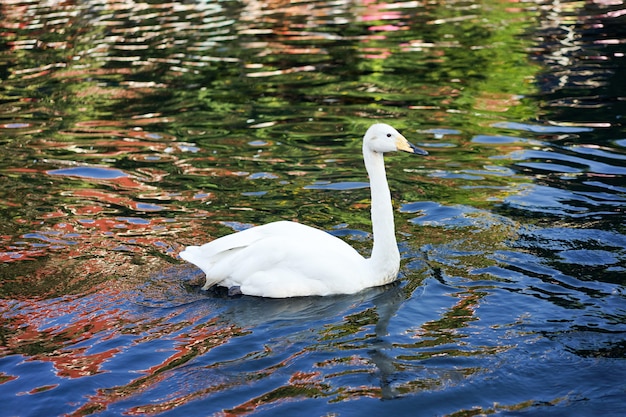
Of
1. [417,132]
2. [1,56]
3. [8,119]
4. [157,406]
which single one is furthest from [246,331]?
[1,56]

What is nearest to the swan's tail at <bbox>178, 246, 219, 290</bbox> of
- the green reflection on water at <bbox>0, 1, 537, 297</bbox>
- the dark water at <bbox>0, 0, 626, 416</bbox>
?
the dark water at <bbox>0, 0, 626, 416</bbox>

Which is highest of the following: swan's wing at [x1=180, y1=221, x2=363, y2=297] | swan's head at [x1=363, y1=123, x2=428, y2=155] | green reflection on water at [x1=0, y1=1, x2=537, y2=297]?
swan's head at [x1=363, y1=123, x2=428, y2=155]

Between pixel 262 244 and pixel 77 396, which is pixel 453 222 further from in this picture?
pixel 77 396

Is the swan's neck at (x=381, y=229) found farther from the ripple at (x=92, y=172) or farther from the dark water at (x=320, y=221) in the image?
the ripple at (x=92, y=172)

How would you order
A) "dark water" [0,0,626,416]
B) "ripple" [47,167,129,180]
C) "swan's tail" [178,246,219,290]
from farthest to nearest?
"ripple" [47,167,129,180] < "swan's tail" [178,246,219,290] < "dark water" [0,0,626,416]

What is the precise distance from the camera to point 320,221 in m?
10.3

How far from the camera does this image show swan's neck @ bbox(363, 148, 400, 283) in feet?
27.3

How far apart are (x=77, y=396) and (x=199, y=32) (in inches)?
756

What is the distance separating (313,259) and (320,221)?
2.13m

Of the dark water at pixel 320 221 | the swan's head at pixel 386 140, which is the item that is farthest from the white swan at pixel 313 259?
the dark water at pixel 320 221

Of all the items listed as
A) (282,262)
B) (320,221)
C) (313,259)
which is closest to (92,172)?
(320,221)

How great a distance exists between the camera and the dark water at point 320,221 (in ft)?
22.4

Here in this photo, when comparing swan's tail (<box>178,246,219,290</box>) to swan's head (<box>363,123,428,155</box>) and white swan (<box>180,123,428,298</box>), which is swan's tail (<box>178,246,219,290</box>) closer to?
white swan (<box>180,123,428,298</box>)

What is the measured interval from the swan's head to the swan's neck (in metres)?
0.11
